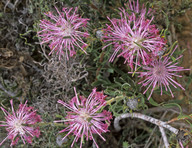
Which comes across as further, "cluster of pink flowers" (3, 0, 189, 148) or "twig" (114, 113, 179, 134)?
"twig" (114, 113, 179, 134)

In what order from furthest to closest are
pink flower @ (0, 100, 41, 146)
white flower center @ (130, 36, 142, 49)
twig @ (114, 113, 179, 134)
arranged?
twig @ (114, 113, 179, 134), pink flower @ (0, 100, 41, 146), white flower center @ (130, 36, 142, 49)

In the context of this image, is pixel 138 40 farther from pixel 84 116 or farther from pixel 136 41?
pixel 84 116

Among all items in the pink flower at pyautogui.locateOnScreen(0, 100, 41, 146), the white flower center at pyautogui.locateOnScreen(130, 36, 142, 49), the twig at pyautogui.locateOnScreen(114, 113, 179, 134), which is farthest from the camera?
the twig at pyautogui.locateOnScreen(114, 113, 179, 134)

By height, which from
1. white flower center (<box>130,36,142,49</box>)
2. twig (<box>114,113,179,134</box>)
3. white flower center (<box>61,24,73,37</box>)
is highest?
white flower center (<box>61,24,73,37</box>)

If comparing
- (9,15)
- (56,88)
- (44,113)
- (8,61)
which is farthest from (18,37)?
(44,113)

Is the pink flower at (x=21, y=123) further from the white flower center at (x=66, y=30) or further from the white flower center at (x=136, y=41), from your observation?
the white flower center at (x=136, y=41)

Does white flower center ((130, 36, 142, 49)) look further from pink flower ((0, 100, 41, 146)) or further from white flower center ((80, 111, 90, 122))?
pink flower ((0, 100, 41, 146))

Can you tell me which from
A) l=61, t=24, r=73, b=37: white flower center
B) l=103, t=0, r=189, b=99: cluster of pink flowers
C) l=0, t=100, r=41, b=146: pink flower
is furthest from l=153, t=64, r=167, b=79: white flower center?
l=0, t=100, r=41, b=146: pink flower

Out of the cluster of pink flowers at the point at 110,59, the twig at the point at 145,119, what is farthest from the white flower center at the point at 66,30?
the twig at the point at 145,119

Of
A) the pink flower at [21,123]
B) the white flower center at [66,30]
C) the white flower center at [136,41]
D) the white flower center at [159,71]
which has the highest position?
the white flower center at [66,30]

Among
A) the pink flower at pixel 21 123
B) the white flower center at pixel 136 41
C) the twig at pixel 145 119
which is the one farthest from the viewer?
the twig at pixel 145 119

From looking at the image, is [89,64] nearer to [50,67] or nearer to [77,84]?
[77,84]
